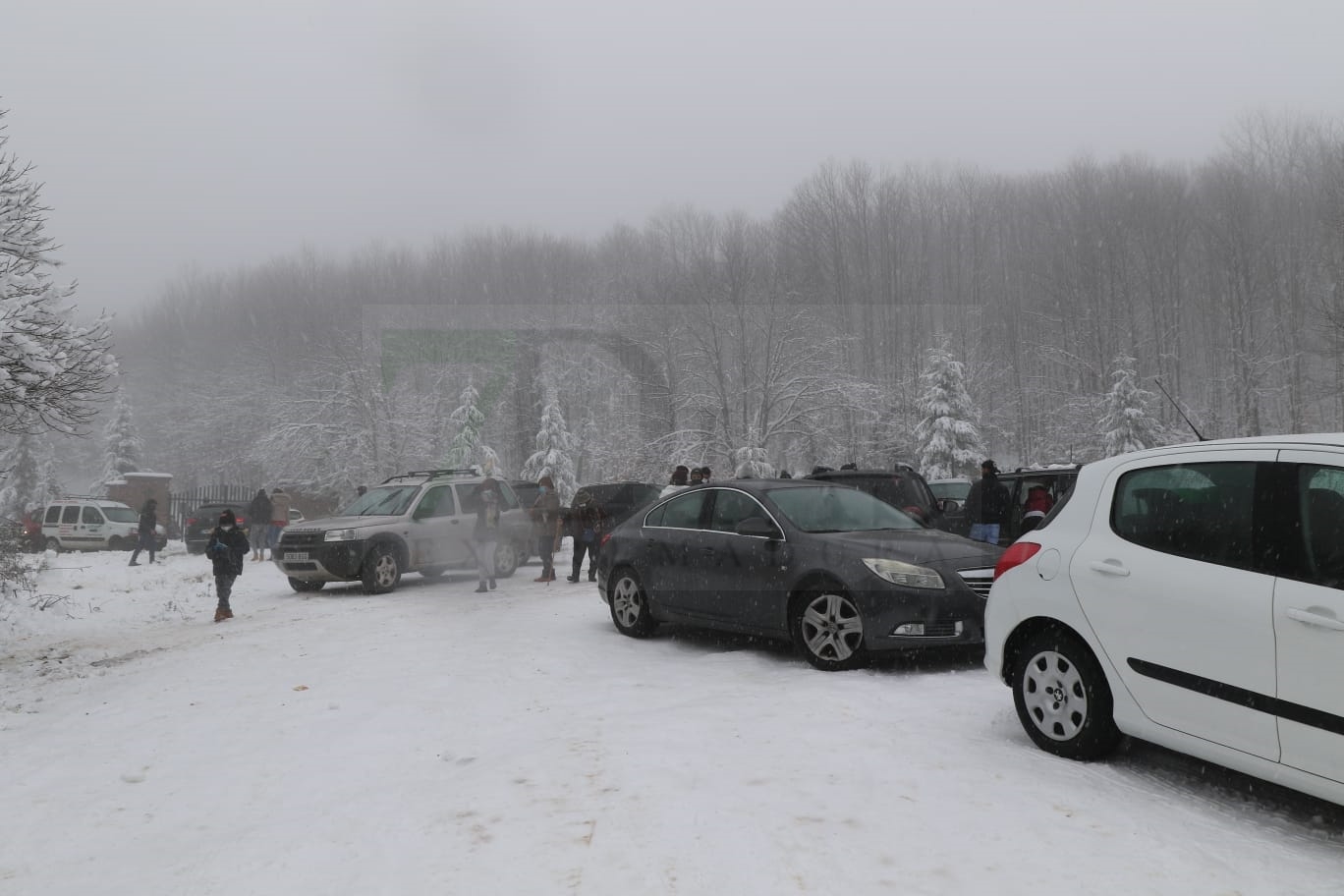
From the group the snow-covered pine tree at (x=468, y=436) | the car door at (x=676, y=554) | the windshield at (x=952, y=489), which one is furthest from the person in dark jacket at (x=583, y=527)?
the snow-covered pine tree at (x=468, y=436)

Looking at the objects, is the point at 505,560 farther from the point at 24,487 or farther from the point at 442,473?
the point at 24,487

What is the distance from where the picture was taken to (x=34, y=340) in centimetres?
888

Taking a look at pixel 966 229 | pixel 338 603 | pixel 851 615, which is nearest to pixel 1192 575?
pixel 851 615

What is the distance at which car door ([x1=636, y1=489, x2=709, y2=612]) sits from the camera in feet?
28.6

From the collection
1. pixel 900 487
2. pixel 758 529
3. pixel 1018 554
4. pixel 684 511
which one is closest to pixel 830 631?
pixel 758 529

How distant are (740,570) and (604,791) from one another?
12.1 ft

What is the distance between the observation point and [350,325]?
57344 millimetres

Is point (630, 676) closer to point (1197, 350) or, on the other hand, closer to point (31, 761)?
point (31, 761)

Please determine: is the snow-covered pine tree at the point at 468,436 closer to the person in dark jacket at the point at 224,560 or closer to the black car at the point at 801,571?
the person in dark jacket at the point at 224,560

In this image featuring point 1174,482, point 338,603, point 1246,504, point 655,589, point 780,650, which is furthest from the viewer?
point 338,603

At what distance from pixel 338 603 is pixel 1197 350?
175ft

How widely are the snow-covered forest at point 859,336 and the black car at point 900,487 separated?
30.3 m

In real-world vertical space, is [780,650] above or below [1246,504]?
below

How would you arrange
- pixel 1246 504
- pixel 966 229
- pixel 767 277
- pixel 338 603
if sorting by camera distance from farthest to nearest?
pixel 966 229, pixel 767 277, pixel 338 603, pixel 1246 504
